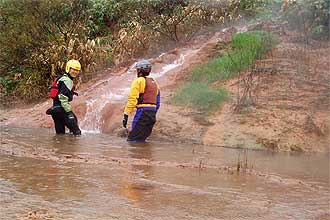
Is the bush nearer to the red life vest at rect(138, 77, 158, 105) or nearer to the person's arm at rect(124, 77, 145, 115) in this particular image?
the red life vest at rect(138, 77, 158, 105)

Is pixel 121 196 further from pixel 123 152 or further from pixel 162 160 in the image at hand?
pixel 123 152

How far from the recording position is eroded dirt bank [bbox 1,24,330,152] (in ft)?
29.6

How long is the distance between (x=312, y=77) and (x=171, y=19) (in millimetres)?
6248

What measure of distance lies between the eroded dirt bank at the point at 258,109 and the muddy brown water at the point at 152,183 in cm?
86

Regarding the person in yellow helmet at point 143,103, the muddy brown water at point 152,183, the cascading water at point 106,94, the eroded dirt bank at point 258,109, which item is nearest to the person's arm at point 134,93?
the person in yellow helmet at point 143,103

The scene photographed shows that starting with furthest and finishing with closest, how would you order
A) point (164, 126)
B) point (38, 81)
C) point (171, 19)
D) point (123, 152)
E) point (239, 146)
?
point (171, 19)
point (38, 81)
point (164, 126)
point (239, 146)
point (123, 152)

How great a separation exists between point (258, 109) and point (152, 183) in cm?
485

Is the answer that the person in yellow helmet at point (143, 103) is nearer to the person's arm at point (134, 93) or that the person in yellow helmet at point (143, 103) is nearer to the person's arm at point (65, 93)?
the person's arm at point (134, 93)

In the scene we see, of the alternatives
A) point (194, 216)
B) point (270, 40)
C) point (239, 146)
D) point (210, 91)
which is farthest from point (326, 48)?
point (194, 216)

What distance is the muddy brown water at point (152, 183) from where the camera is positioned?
403 centimetres

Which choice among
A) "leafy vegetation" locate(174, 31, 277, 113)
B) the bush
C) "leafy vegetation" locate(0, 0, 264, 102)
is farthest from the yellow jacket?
"leafy vegetation" locate(0, 0, 264, 102)

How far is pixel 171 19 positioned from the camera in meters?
15.5

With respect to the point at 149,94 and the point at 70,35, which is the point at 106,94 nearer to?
the point at 149,94

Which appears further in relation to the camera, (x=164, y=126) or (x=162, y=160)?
(x=164, y=126)
